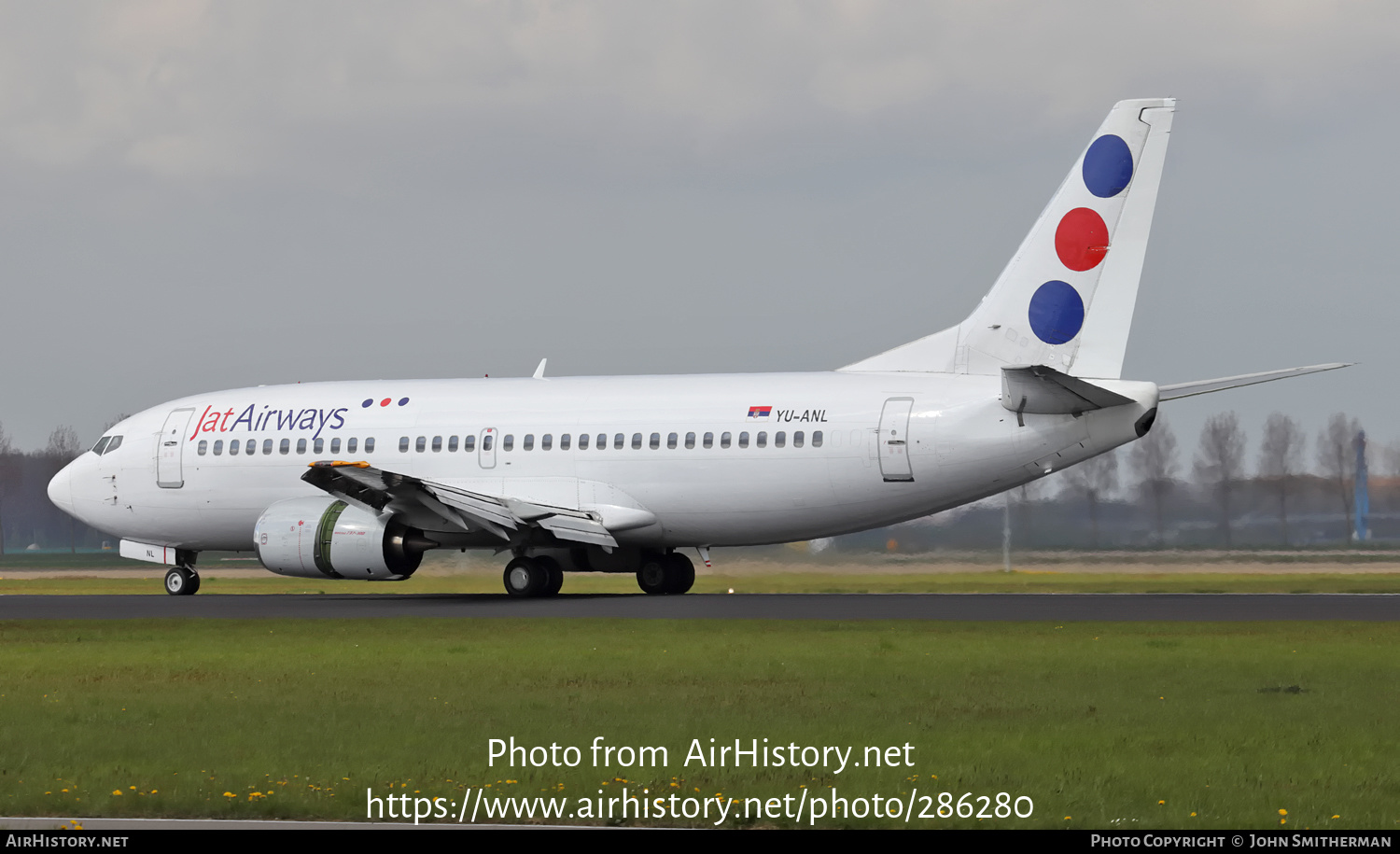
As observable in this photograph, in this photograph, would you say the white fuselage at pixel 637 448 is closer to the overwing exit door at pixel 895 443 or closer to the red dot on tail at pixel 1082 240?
the overwing exit door at pixel 895 443

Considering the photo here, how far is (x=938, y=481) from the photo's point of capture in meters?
29.8

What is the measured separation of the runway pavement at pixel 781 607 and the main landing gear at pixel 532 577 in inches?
10.6

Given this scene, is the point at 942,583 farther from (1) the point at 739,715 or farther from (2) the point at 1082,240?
(1) the point at 739,715

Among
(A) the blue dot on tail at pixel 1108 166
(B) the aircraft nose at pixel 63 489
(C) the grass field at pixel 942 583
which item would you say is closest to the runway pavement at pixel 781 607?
(C) the grass field at pixel 942 583

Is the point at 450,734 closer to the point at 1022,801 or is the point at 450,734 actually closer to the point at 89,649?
the point at 1022,801

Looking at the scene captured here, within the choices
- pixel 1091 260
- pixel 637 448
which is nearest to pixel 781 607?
pixel 637 448

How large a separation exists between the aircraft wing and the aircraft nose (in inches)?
396

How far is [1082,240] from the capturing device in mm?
29922

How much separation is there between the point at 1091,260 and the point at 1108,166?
170 cm

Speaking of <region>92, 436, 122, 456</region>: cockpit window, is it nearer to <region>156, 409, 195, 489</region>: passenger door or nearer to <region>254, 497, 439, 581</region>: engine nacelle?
<region>156, 409, 195, 489</region>: passenger door

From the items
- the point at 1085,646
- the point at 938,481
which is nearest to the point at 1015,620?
the point at 1085,646

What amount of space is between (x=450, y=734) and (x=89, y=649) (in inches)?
385

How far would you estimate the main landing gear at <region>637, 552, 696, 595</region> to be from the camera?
34062 mm
